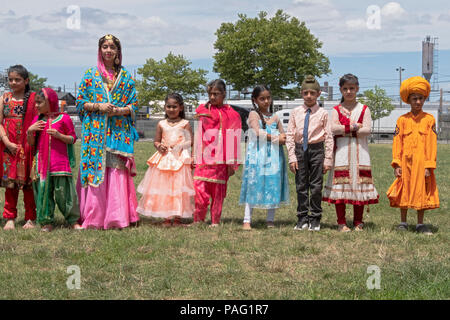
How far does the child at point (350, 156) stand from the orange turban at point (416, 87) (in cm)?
52

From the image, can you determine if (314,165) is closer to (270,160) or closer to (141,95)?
(270,160)

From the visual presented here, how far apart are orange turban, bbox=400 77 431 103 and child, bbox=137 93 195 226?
2773 mm

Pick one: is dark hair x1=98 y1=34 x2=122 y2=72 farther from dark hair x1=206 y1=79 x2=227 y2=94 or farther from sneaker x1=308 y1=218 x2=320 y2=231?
sneaker x1=308 y1=218 x2=320 y2=231

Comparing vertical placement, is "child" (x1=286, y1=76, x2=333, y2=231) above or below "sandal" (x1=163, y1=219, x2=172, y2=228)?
above

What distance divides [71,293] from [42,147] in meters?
3.03

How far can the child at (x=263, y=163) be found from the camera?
7.28 m

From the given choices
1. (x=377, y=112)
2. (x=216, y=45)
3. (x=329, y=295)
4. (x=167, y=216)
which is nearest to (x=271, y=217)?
(x=167, y=216)

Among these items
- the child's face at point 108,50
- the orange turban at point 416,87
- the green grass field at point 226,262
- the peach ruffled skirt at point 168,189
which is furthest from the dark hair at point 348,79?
the child's face at point 108,50

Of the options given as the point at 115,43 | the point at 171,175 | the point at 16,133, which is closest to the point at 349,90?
the point at 171,175

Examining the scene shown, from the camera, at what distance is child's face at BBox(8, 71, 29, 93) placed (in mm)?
7203

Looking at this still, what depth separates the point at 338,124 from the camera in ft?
23.1

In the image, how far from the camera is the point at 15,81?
23.7 ft

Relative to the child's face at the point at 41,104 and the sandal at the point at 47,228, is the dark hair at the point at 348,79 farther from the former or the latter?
the sandal at the point at 47,228

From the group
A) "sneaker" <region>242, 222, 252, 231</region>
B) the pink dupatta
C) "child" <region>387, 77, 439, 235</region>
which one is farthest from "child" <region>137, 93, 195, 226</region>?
"child" <region>387, 77, 439, 235</region>
